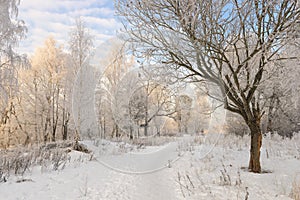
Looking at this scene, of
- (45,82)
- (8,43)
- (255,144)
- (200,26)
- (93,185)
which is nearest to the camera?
(200,26)

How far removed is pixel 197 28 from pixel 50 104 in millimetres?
19565

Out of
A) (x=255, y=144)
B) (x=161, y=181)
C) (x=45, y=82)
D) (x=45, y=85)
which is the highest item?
(x=45, y=82)

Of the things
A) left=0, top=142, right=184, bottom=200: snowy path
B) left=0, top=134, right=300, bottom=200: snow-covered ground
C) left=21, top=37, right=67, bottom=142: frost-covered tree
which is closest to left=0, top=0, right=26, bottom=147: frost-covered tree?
left=0, top=134, right=300, bottom=200: snow-covered ground

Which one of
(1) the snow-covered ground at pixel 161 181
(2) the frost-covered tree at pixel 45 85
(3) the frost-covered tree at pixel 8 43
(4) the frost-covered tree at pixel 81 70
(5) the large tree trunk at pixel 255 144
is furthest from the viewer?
(2) the frost-covered tree at pixel 45 85

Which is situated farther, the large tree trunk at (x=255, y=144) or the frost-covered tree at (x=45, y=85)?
the frost-covered tree at (x=45, y=85)

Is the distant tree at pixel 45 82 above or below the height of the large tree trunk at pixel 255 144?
above

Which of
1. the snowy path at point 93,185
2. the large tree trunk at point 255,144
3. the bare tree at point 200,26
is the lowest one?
the snowy path at point 93,185

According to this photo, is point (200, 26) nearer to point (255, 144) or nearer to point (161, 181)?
point (255, 144)

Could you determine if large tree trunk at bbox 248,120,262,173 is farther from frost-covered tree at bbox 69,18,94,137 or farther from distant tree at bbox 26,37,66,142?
distant tree at bbox 26,37,66,142

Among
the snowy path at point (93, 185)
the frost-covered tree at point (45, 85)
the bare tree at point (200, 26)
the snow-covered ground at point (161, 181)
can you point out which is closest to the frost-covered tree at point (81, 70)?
the snow-covered ground at point (161, 181)

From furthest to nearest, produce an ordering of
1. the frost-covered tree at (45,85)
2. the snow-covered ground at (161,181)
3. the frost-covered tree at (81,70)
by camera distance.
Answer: the frost-covered tree at (45,85)
the frost-covered tree at (81,70)
the snow-covered ground at (161,181)

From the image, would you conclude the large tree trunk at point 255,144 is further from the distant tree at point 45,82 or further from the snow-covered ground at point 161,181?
the distant tree at point 45,82

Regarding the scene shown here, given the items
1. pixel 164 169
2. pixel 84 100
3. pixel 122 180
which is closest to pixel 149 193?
pixel 122 180

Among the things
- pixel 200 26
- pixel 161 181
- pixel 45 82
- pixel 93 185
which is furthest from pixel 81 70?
pixel 45 82
